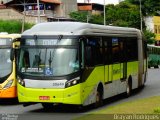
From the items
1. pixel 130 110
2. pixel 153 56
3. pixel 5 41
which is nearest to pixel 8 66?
pixel 5 41

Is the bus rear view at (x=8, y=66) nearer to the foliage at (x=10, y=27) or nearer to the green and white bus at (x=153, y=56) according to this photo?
the green and white bus at (x=153, y=56)

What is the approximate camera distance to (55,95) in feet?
60.9

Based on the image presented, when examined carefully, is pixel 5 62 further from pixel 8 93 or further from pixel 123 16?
pixel 123 16

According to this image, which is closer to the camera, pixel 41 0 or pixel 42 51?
pixel 42 51

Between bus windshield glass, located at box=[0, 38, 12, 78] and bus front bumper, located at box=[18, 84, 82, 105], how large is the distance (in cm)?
349

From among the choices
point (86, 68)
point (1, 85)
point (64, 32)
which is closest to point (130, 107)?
point (86, 68)

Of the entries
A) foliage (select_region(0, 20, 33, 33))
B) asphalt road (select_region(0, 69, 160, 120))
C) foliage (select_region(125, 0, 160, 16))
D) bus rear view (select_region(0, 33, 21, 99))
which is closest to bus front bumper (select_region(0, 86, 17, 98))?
bus rear view (select_region(0, 33, 21, 99))

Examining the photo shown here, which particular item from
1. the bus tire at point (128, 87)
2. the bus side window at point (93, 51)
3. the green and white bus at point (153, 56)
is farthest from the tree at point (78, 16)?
the bus side window at point (93, 51)

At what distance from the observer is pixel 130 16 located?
97562 mm

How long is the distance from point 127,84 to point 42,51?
6.99 m

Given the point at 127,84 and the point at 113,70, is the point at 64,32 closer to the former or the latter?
the point at 113,70

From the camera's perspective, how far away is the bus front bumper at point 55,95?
18.5 metres

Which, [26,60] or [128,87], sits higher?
[26,60]

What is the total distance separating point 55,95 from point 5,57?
4.54 meters
